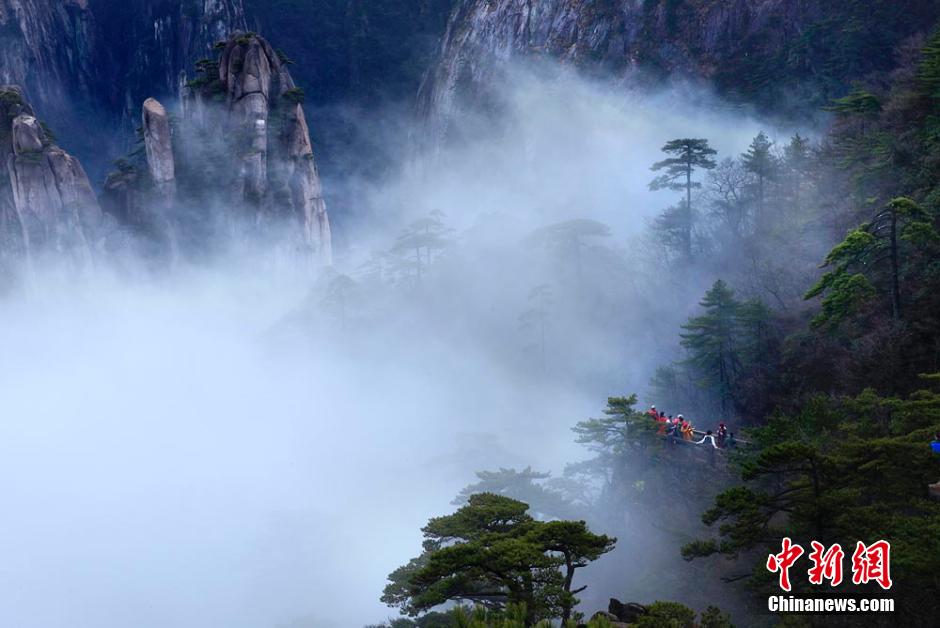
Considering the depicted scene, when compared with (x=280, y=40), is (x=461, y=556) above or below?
below

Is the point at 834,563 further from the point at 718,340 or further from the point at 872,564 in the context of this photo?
the point at 718,340

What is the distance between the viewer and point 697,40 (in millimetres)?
75000

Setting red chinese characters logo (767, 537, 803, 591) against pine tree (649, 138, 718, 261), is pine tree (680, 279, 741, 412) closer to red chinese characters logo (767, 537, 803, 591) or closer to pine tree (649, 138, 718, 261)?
pine tree (649, 138, 718, 261)

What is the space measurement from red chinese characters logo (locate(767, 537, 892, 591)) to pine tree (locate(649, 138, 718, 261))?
35092 mm

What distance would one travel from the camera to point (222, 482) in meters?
57.0

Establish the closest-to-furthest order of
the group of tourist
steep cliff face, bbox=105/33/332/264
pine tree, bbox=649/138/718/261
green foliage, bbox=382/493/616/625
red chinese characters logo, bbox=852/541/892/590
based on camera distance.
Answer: red chinese characters logo, bbox=852/541/892/590 → green foliage, bbox=382/493/616/625 → the group of tourist → pine tree, bbox=649/138/718/261 → steep cliff face, bbox=105/33/332/264

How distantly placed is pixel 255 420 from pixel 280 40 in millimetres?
71130

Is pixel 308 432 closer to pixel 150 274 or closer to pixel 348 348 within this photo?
pixel 348 348

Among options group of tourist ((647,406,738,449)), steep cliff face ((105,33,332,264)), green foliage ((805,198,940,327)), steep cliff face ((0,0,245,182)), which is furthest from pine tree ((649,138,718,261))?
steep cliff face ((0,0,245,182))

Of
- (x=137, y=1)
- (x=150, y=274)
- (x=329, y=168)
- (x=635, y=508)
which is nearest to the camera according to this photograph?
(x=635, y=508)

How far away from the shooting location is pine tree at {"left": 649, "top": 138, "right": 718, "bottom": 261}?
52.2 meters

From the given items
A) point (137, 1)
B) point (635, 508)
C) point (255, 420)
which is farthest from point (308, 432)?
point (137, 1)

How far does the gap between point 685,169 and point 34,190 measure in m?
55.6

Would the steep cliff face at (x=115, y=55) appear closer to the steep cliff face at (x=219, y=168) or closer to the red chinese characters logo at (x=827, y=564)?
the steep cliff face at (x=219, y=168)
